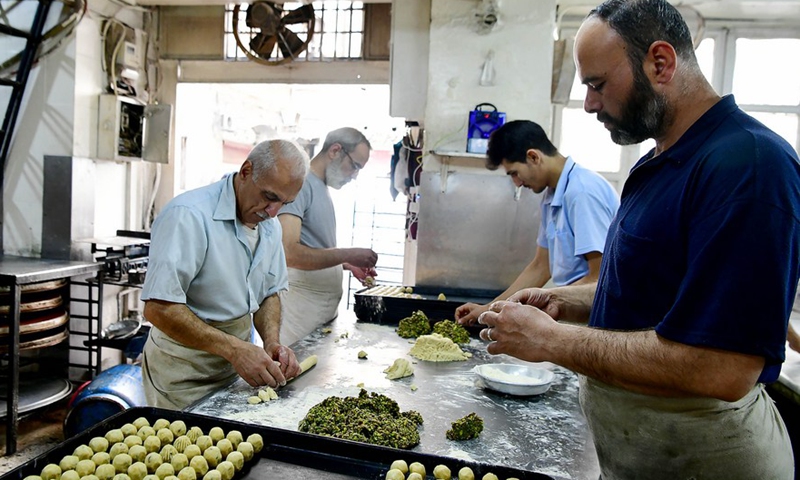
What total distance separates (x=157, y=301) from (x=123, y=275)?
2.47 metres

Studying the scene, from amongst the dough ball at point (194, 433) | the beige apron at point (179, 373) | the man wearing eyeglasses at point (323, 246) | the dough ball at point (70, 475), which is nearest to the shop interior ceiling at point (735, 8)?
the man wearing eyeglasses at point (323, 246)

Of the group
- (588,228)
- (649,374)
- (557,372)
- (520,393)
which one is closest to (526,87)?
(588,228)

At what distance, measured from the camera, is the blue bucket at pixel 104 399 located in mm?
3465

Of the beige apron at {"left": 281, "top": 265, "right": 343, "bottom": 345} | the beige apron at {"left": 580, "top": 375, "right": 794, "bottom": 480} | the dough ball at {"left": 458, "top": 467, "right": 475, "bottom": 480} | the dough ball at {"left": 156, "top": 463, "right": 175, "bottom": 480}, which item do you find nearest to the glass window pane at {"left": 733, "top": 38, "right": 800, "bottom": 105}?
the beige apron at {"left": 281, "top": 265, "right": 343, "bottom": 345}

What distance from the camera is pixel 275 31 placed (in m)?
4.74

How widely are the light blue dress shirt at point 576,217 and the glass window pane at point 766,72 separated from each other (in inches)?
82.8

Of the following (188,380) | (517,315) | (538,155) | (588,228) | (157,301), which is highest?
(538,155)

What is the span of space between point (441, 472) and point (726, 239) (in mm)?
827

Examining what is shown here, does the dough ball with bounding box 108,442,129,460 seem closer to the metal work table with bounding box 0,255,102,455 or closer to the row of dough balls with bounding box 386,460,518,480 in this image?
the row of dough balls with bounding box 386,460,518,480

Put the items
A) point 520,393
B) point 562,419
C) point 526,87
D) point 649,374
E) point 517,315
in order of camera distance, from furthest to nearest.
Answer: point 526,87 < point 520,393 < point 562,419 < point 517,315 < point 649,374

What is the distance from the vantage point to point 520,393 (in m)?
2.06

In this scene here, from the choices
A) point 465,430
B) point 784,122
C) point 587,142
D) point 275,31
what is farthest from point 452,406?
point 275,31

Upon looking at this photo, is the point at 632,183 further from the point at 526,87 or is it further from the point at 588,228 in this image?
the point at 526,87

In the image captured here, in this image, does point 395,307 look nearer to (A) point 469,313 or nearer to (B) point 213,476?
(A) point 469,313
